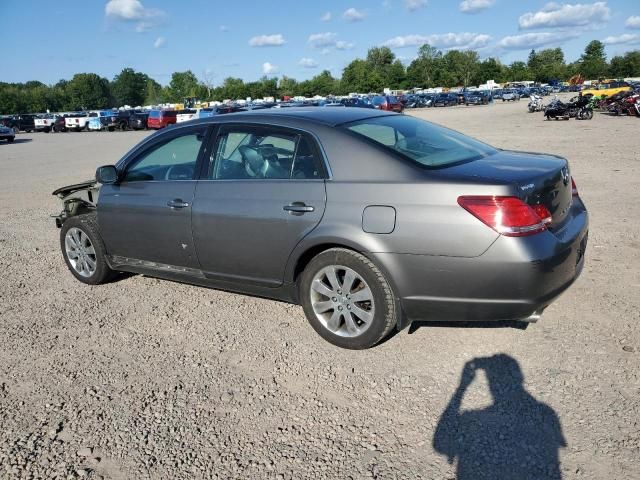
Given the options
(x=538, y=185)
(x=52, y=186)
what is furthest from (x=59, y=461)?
(x=52, y=186)

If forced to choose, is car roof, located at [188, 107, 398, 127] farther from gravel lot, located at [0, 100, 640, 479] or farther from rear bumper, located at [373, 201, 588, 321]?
gravel lot, located at [0, 100, 640, 479]

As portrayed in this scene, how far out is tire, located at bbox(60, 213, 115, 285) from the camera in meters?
5.30

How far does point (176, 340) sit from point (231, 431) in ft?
4.53

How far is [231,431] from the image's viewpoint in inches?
118

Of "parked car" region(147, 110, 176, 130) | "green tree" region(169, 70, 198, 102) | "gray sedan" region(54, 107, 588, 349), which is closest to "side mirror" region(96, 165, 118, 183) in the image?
"gray sedan" region(54, 107, 588, 349)

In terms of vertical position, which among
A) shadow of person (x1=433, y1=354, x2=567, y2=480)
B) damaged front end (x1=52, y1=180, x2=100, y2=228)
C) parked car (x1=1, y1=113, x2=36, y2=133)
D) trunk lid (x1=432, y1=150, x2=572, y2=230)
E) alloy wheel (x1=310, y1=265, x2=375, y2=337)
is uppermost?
parked car (x1=1, y1=113, x2=36, y2=133)

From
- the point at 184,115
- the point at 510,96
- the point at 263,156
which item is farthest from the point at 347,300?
the point at 510,96

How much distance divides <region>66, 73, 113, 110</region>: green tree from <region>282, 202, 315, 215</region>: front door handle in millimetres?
144354

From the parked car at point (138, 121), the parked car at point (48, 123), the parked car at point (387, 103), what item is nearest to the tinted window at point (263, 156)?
the parked car at point (387, 103)

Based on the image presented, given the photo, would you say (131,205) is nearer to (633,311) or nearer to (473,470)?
(473,470)

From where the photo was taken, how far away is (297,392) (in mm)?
3363

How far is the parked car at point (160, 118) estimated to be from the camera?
40456mm

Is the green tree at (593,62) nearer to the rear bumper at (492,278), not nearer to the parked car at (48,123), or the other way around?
the parked car at (48,123)

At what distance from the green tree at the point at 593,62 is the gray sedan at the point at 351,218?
131386mm
